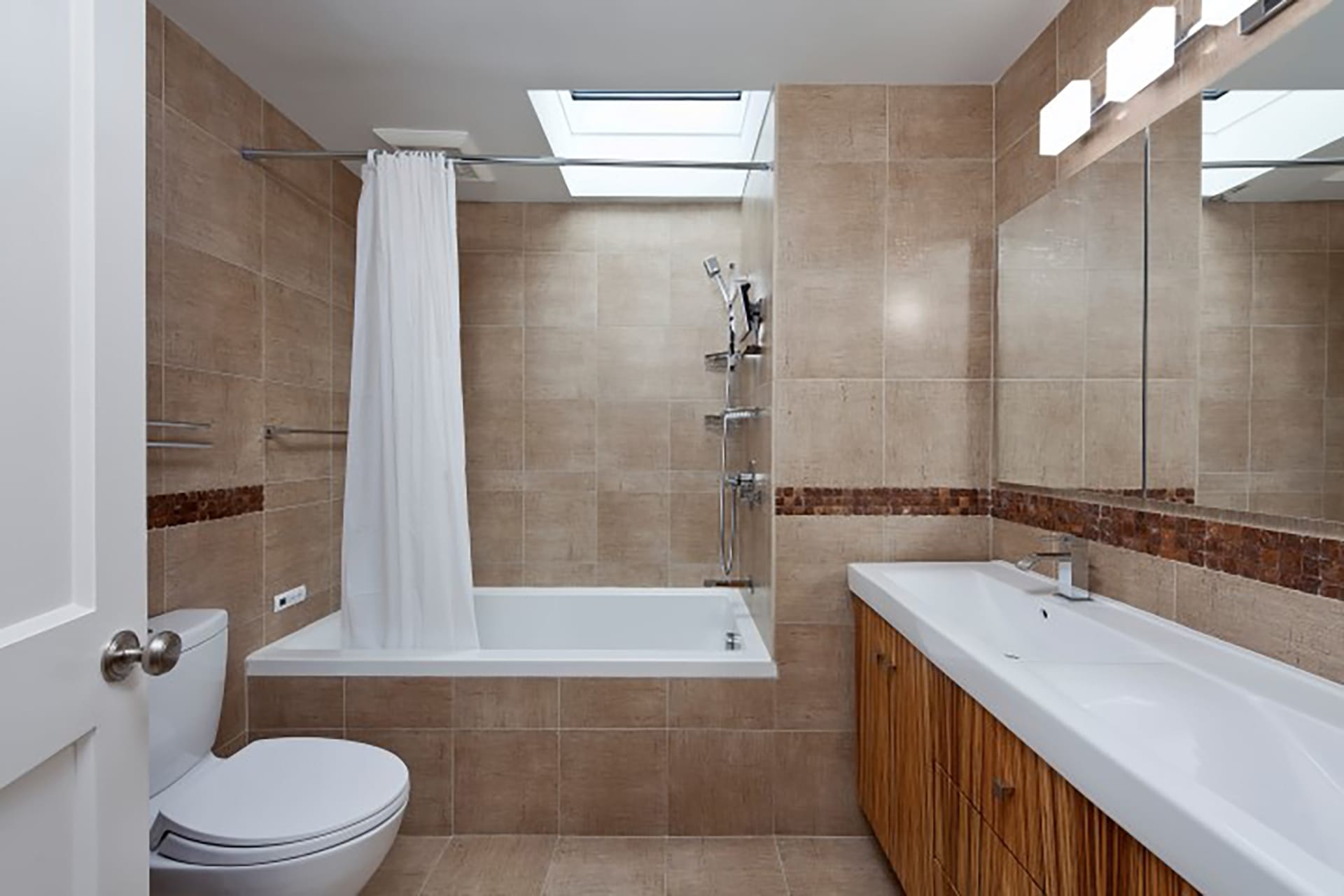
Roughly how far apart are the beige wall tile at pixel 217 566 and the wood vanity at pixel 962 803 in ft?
6.19

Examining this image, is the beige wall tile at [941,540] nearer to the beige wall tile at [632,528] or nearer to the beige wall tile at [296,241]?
the beige wall tile at [632,528]

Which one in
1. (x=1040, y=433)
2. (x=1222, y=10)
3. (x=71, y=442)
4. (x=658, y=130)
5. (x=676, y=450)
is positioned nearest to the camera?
(x=71, y=442)

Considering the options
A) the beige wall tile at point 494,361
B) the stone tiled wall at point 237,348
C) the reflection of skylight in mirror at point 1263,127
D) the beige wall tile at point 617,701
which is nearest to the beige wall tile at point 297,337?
the stone tiled wall at point 237,348

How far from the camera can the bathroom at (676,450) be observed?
988 millimetres

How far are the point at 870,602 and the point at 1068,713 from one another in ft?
3.71

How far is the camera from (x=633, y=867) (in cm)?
233

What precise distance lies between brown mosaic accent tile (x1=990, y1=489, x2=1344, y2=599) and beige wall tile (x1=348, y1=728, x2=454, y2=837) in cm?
189

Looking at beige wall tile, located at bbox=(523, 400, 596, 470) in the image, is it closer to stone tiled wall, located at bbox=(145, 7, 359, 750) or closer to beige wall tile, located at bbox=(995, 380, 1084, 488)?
stone tiled wall, located at bbox=(145, 7, 359, 750)

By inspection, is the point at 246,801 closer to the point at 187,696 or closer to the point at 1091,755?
the point at 187,696

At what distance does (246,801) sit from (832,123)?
94.5 inches

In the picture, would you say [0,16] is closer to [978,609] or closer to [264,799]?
[264,799]

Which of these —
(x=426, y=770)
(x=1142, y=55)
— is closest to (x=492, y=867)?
(x=426, y=770)

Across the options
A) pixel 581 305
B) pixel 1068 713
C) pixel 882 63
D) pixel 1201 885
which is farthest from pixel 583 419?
pixel 1201 885

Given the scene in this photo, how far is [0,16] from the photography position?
32.2 inches
